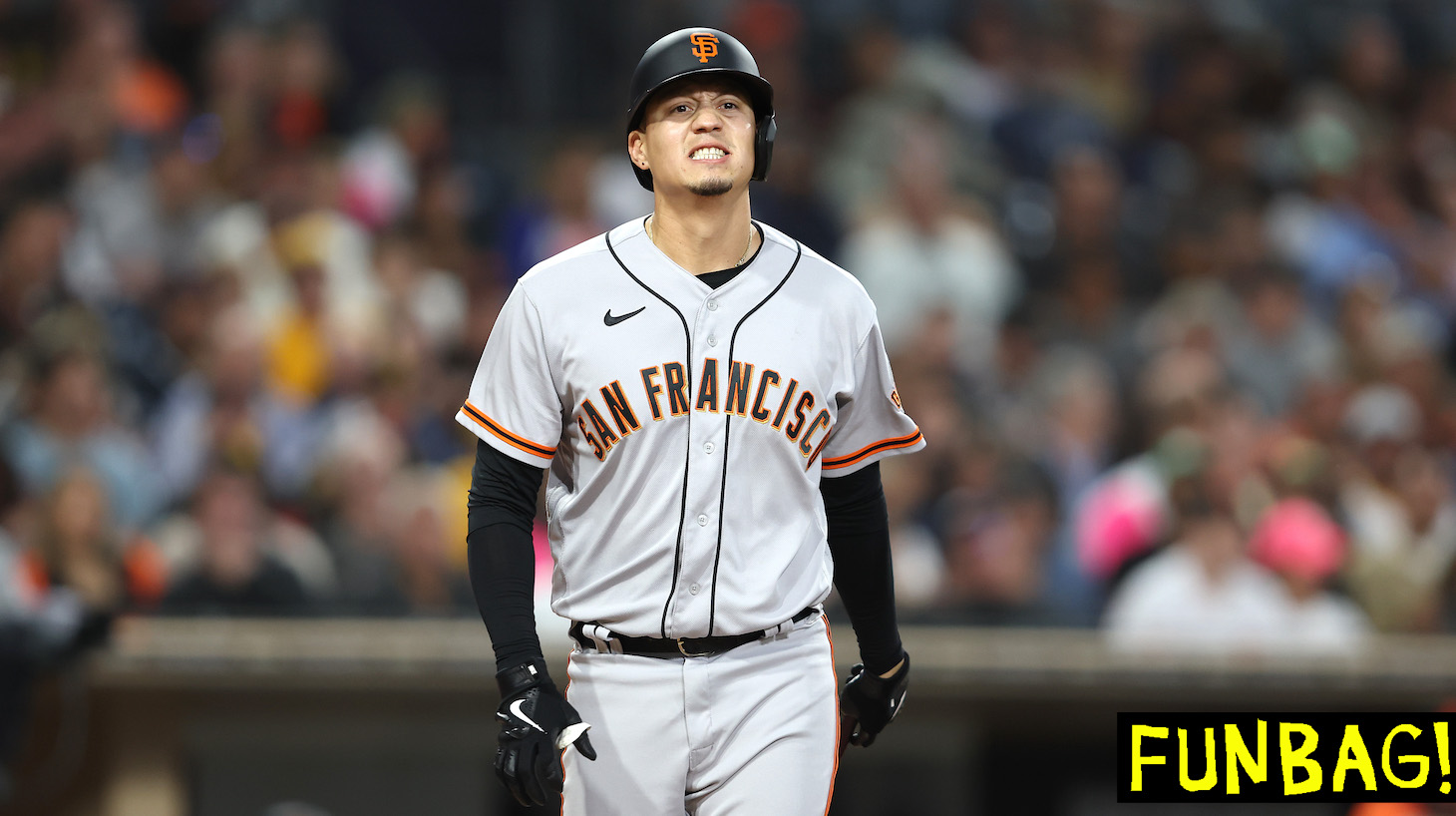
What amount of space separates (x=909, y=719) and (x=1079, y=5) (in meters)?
5.58

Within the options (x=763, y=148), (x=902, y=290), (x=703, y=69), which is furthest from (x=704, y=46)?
(x=902, y=290)

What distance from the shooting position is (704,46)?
2852 millimetres

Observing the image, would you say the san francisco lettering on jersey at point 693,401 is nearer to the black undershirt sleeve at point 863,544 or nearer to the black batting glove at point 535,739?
the black undershirt sleeve at point 863,544

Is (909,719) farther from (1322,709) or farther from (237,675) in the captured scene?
(237,675)

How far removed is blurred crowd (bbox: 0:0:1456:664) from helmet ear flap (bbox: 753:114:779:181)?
2.91 m

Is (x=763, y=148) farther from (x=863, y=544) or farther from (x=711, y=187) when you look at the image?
(x=863, y=544)

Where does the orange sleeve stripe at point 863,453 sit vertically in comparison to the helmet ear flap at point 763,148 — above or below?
below

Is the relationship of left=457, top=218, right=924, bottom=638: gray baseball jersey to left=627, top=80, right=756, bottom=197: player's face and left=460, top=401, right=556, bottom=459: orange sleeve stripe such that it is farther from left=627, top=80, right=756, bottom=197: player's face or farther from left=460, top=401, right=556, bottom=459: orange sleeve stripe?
left=627, top=80, right=756, bottom=197: player's face

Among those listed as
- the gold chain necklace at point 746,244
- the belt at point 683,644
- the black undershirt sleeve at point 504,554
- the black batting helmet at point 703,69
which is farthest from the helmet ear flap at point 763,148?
the belt at point 683,644

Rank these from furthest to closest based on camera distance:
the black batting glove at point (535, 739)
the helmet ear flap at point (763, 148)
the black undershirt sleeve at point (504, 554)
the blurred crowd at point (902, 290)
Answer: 1. the blurred crowd at point (902, 290)
2. the helmet ear flap at point (763, 148)
3. the black undershirt sleeve at point (504, 554)
4. the black batting glove at point (535, 739)

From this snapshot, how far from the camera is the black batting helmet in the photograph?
2.83 metres

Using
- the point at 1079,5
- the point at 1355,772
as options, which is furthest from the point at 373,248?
the point at 1355,772

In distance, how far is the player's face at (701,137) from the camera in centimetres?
285

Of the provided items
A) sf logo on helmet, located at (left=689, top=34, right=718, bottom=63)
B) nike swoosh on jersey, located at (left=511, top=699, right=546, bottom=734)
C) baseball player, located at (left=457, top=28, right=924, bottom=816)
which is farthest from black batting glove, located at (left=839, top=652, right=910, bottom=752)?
sf logo on helmet, located at (left=689, top=34, right=718, bottom=63)
